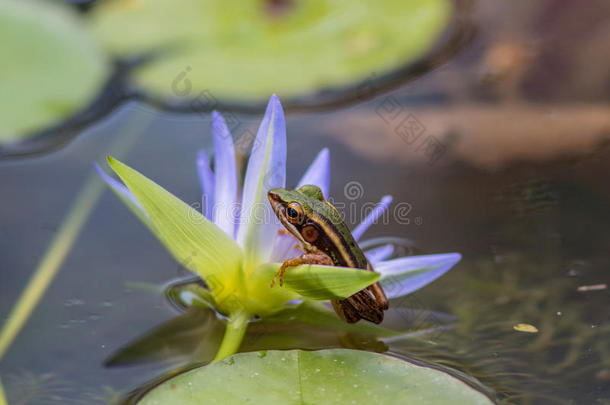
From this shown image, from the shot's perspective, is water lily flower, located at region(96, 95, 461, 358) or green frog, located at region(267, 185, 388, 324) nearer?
water lily flower, located at region(96, 95, 461, 358)

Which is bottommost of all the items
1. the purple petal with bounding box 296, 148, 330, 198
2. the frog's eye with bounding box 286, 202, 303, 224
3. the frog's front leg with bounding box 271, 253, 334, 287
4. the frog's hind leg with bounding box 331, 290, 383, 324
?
the frog's hind leg with bounding box 331, 290, 383, 324

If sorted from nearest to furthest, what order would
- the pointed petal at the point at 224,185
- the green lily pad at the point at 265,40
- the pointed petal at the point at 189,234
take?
the pointed petal at the point at 189,234 → the pointed petal at the point at 224,185 → the green lily pad at the point at 265,40

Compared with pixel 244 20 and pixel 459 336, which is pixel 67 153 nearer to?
pixel 244 20

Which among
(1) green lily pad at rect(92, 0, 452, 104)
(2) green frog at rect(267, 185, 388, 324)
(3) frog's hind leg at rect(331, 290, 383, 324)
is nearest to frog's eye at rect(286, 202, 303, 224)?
(2) green frog at rect(267, 185, 388, 324)

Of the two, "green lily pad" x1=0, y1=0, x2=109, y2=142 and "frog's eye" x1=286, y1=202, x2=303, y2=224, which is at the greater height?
"green lily pad" x1=0, y1=0, x2=109, y2=142

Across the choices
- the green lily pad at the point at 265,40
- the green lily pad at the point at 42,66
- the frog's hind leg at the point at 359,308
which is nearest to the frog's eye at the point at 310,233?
the frog's hind leg at the point at 359,308

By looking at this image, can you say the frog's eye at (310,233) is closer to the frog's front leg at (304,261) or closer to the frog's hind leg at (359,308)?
the frog's front leg at (304,261)

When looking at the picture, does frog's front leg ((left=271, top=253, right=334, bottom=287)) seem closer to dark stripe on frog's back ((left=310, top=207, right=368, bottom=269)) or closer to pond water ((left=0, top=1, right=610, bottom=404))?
dark stripe on frog's back ((left=310, top=207, right=368, bottom=269))
